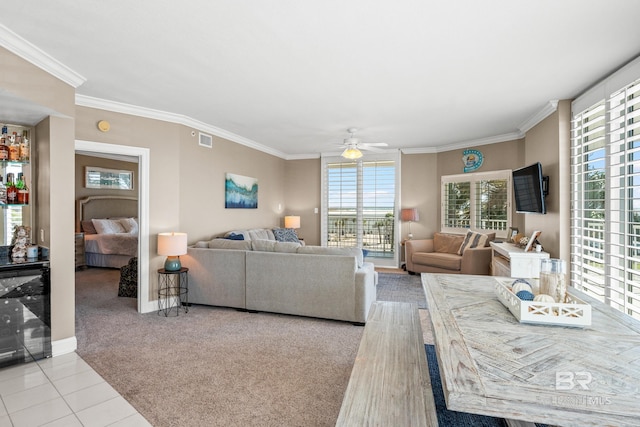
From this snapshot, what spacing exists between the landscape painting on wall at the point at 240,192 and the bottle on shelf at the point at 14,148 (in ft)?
9.31

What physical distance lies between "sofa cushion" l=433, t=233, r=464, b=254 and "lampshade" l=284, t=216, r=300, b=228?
9.85 ft

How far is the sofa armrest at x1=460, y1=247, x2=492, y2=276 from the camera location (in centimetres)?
560

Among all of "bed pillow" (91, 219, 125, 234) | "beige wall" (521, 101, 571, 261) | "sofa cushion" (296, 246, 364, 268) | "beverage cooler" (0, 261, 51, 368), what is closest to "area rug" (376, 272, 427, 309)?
"sofa cushion" (296, 246, 364, 268)

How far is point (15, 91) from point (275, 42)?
2.05 meters

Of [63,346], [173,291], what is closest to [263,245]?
[173,291]

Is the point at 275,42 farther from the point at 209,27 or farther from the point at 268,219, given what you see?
the point at 268,219

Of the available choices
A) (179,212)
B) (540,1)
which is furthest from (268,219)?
(540,1)

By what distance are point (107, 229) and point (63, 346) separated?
192 inches

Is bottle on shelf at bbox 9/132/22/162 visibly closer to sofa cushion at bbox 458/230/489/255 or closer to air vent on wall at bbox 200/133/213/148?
air vent on wall at bbox 200/133/213/148

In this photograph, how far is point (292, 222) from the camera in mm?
7555

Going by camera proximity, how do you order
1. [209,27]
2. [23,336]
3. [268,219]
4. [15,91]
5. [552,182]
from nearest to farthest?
[209,27] < [15,91] < [23,336] < [552,182] < [268,219]

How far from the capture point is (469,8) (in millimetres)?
2150

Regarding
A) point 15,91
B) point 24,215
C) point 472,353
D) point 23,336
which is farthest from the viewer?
point 24,215

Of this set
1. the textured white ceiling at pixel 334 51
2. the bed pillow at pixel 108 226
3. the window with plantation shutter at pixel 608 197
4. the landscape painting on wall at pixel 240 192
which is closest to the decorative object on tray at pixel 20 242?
the textured white ceiling at pixel 334 51
